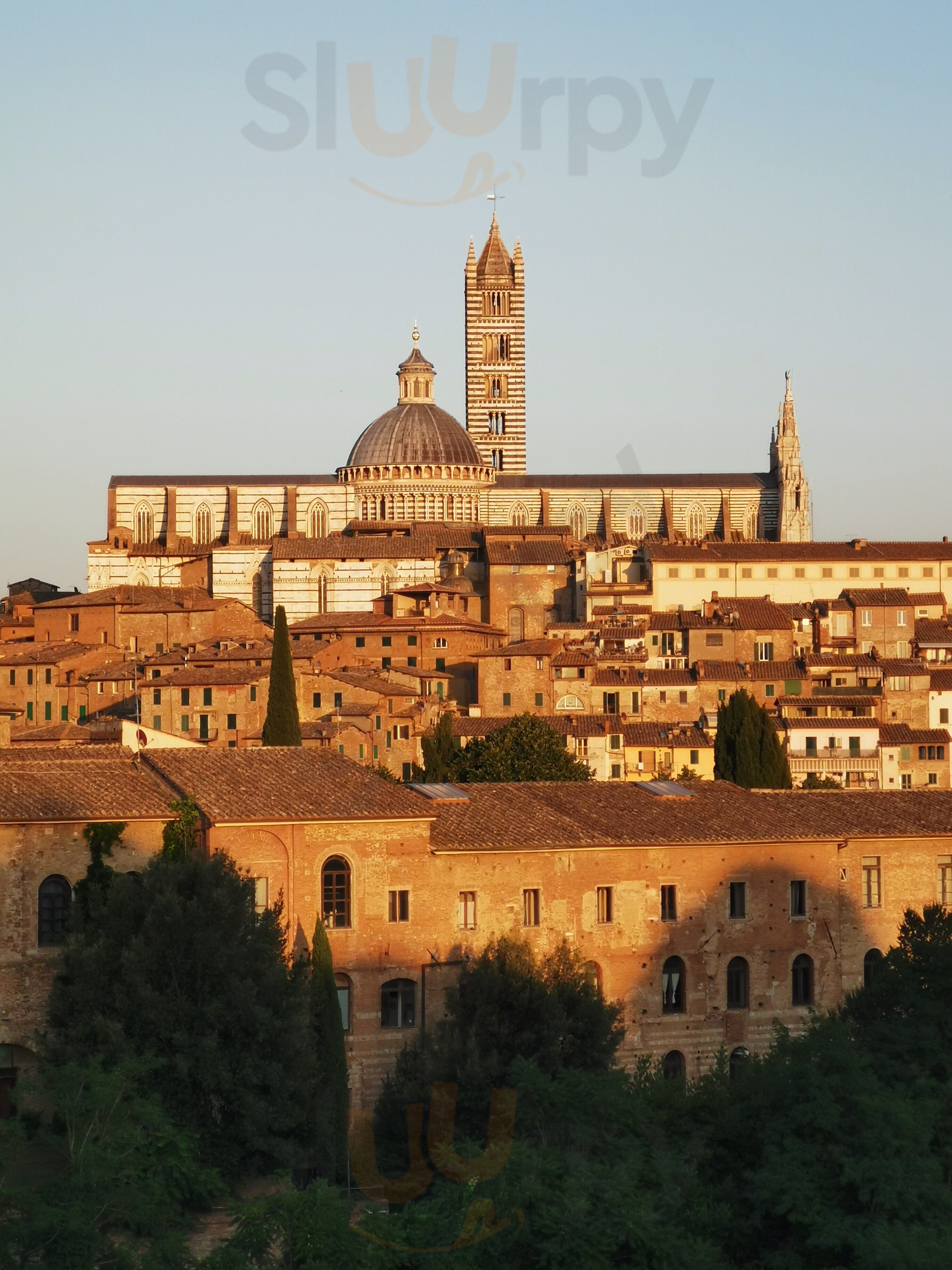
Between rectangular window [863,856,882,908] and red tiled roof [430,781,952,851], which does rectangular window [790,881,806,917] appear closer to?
red tiled roof [430,781,952,851]

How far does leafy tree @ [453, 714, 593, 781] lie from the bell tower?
140 feet

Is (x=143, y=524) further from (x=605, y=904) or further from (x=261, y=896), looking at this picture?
(x=261, y=896)

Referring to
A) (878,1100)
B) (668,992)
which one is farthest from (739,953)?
(878,1100)

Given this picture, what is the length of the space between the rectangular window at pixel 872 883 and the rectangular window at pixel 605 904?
3.41 metres

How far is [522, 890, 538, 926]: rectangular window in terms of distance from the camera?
24.2 metres

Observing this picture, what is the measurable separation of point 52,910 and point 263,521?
53.6m

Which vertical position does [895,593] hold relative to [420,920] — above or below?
above

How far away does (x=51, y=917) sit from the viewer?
71.8ft

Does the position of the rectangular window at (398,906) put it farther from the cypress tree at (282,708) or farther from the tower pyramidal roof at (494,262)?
the tower pyramidal roof at (494,262)

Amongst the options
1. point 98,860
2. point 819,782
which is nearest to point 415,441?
point 819,782

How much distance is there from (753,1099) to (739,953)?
4.99 meters

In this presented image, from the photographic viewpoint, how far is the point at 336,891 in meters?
23.1

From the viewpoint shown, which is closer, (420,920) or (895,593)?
(420,920)

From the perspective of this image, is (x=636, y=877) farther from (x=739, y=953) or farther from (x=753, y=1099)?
(x=753, y=1099)
